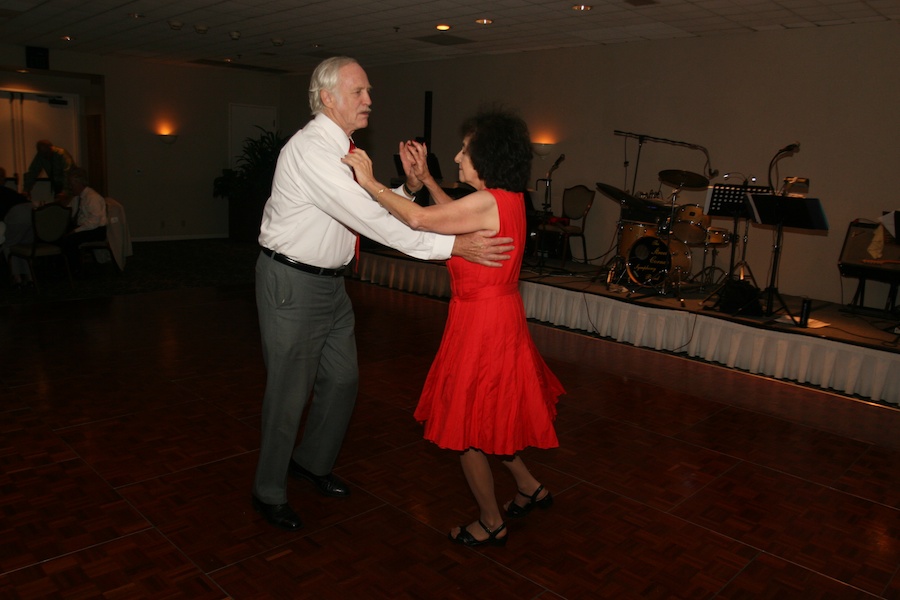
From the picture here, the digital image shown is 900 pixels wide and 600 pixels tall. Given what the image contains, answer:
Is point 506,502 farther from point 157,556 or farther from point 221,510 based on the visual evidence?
point 157,556

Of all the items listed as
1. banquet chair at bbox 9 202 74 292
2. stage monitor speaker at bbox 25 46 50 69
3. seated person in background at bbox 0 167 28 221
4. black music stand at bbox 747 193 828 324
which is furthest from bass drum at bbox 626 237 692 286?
stage monitor speaker at bbox 25 46 50 69

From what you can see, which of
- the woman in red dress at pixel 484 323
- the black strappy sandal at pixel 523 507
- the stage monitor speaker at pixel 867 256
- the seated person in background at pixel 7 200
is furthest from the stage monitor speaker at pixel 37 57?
the stage monitor speaker at pixel 867 256

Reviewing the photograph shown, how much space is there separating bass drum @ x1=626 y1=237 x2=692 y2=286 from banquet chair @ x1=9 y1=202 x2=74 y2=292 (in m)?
6.15

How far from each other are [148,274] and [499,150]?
7.72m

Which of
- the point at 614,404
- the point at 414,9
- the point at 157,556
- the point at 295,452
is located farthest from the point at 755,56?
the point at 157,556

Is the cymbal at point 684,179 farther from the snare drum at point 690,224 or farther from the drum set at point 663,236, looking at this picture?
the snare drum at point 690,224

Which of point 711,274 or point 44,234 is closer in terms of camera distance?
point 44,234

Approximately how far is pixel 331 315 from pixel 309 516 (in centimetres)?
88

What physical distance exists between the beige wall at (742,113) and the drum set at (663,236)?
51.5 inches

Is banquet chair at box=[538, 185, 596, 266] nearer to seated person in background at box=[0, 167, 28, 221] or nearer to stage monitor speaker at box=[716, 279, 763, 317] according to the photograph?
stage monitor speaker at box=[716, 279, 763, 317]

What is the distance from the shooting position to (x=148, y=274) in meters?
8.93

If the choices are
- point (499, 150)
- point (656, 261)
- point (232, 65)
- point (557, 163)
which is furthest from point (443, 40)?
point (499, 150)

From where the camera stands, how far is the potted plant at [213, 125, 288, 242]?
1245 centimetres

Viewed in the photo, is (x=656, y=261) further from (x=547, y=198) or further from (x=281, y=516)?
(x=281, y=516)
